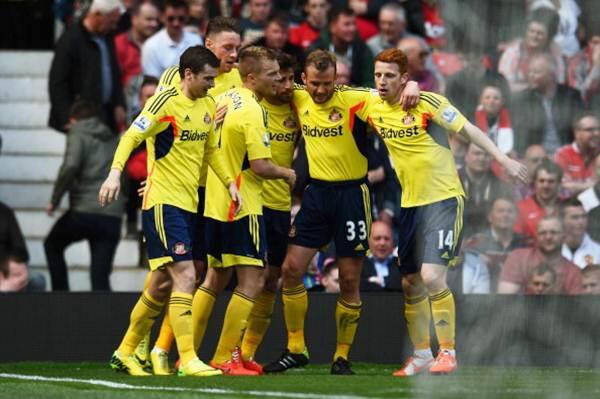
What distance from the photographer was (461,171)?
13.5 m

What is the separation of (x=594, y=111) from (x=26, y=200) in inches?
256

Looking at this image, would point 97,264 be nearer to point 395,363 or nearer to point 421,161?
point 395,363

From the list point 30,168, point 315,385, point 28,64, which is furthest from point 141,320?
point 28,64

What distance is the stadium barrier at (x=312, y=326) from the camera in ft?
43.6

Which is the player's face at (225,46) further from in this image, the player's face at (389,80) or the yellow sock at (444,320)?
the yellow sock at (444,320)

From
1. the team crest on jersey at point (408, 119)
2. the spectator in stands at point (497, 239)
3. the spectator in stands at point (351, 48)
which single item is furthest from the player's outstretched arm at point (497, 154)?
the spectator in stands at point (351, 48)

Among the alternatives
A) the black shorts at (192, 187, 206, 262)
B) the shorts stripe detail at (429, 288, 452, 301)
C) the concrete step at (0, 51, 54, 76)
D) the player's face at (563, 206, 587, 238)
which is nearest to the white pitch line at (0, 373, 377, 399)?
the black shorts at (192, 187, 206, 262)

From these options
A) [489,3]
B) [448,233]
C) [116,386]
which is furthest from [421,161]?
[116,386]

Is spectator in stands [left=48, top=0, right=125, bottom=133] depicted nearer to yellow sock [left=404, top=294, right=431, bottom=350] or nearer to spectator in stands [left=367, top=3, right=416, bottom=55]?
spectator in stands [left=367, top=3, right=416, bottom=55]

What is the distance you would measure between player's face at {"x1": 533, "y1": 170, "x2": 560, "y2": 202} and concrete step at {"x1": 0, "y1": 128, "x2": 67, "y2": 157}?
5.91 m

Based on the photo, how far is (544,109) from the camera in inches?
483

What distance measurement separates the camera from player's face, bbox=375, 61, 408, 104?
38.7 feet

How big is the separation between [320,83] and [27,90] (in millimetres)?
6704

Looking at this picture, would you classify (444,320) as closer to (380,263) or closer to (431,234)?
(431,234)
